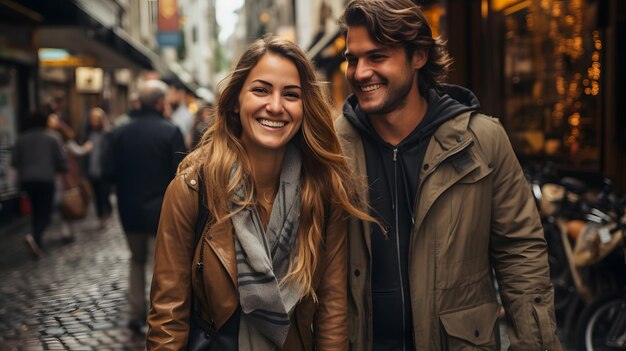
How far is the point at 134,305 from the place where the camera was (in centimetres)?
599

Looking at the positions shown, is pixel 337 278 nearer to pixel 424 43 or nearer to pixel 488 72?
pixel 424 43

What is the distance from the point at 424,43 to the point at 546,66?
549 cm

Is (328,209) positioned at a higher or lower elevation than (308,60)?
lower

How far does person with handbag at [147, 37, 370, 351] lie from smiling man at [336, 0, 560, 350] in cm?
12

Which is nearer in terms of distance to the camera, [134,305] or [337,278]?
[337,278]

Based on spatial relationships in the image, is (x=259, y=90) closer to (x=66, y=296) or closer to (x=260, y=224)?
(x=260, y=224)

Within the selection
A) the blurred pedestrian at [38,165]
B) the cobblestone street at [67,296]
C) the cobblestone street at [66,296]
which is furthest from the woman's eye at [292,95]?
the blurred pedestrian at [38,165]

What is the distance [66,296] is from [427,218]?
5444 mm

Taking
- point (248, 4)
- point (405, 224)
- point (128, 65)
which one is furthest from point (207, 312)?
point (248, 4)

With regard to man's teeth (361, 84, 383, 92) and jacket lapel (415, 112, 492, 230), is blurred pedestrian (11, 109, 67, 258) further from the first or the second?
jacket lapel (415, 112, 492, 230)

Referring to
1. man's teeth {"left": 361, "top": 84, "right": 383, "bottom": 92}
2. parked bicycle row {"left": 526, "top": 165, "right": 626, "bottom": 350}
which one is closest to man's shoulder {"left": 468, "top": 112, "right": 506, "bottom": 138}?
man's teeth {"left": 361, "top": 84, "right": 383, "bottom": 92}

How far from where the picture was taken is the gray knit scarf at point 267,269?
2.26 m

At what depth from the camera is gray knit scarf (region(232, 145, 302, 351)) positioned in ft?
7.40

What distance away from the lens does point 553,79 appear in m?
7.54
